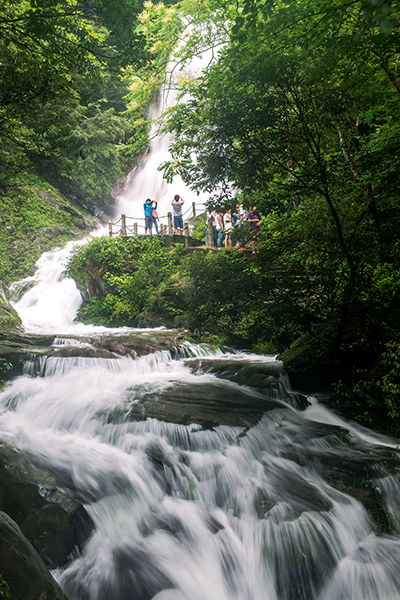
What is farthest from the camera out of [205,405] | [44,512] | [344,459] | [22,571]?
[205,405]

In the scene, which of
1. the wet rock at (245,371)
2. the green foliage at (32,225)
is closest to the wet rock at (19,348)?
the wet rock at (245,371)

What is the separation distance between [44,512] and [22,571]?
1234mm

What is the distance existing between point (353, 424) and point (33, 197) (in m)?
22.7

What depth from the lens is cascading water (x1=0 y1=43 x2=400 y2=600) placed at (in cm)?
329

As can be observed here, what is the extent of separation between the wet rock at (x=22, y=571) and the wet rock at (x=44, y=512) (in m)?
0.85

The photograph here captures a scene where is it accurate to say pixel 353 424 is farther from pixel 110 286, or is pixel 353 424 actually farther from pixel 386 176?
pixel 110 286

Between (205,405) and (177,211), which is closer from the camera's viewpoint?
(205,405)

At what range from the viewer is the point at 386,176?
477cm

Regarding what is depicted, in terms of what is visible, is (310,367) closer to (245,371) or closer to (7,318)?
(245,371)

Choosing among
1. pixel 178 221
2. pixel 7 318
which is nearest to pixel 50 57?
pixel 7 318

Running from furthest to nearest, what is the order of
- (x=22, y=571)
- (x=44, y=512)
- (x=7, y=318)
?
(x=7, y=318), (x=44, y=512), (x=22, y=571)

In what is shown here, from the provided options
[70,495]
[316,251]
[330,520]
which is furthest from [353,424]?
[70,495]

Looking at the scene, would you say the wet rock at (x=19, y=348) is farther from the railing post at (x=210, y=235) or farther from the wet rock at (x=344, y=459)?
the railing post at (x=210, y=235)

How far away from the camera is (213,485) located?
4438 mm
